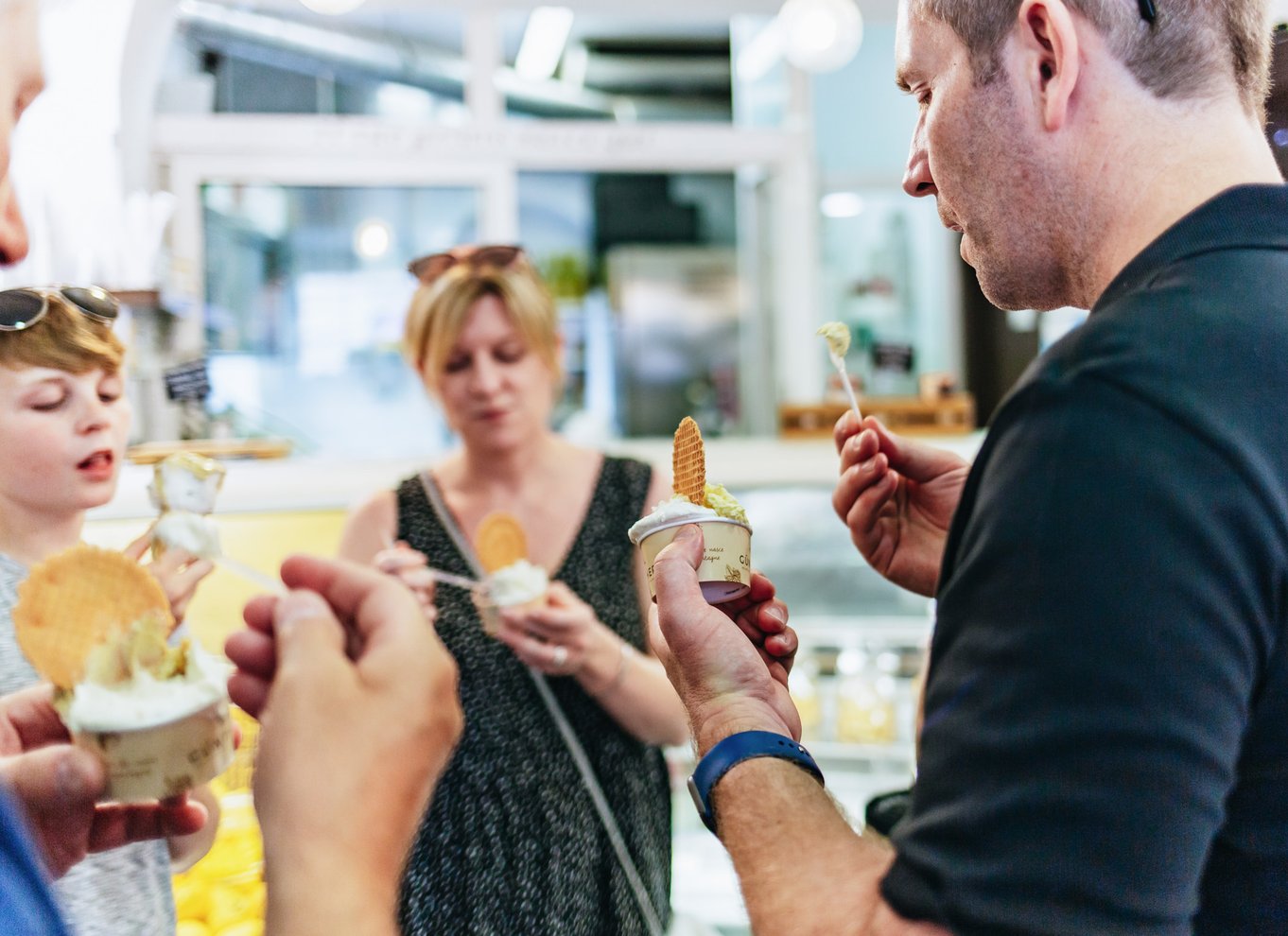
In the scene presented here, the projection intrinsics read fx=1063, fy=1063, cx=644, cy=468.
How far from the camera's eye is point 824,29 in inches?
175

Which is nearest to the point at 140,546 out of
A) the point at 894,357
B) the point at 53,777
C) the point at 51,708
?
the point at 51,708

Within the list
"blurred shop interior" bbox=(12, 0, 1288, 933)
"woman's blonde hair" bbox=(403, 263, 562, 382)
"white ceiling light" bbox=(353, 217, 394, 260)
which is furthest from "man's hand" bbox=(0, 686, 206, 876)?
"white ceiling light" bbox=(353, 217, 394, 260)

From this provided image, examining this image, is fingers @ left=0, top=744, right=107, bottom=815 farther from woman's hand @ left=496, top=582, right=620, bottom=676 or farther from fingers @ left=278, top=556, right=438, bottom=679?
woman's hand @ left=496, top=582, right=620, bottom=676

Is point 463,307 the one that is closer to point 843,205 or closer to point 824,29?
point 824,29

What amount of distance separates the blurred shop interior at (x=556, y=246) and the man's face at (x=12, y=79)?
14 cm

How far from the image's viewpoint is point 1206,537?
2.58 feet

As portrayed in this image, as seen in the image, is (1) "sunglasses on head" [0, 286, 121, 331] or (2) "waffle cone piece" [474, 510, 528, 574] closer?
(1) "sunglasses on head" [0, 286, 121, 331]

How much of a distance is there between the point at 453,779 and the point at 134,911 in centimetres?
70

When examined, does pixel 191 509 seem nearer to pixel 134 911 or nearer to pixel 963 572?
pixel 134 911

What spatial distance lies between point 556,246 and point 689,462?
337 inches

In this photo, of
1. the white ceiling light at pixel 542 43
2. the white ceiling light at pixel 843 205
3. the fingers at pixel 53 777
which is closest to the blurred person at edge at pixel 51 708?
Answer: the fingers at pixel 53 777

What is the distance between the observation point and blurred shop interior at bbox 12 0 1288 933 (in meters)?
1.93

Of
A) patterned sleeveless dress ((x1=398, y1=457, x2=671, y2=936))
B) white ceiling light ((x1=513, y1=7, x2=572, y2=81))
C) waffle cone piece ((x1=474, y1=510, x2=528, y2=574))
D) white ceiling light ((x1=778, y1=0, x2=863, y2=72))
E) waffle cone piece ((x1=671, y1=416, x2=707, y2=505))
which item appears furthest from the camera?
white ceiling light ((x1=513, y1=7, x2=572, y2=81))

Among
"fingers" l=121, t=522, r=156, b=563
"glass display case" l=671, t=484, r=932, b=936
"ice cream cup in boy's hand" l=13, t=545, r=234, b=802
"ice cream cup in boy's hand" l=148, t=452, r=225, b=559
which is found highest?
"ice cream cup in boy's hand" l=148, t=452, r=225, b=559
